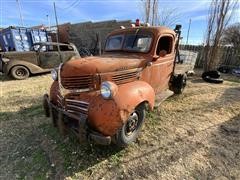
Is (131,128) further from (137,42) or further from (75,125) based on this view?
(137,42)

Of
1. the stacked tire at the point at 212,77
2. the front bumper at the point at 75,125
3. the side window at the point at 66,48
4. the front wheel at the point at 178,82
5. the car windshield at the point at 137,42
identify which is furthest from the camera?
the side window at the point at 66,48

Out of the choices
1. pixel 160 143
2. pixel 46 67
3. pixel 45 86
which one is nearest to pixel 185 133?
pixel 160 143

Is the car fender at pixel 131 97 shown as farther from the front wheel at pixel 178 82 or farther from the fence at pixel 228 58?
the fence at pixel 228 58

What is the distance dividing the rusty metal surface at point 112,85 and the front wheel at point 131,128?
0.20 meters

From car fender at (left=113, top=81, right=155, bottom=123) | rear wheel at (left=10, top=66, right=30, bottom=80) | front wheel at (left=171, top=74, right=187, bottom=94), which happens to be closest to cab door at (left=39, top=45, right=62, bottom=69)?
rear wheel at (left=10, top=66, right=30, bottom=80)

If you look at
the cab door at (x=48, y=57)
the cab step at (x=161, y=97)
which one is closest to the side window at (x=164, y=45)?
the cab step at (x=161, y=97)

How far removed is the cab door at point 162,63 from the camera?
4098 mm

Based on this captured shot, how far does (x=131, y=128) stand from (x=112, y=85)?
3.06ft

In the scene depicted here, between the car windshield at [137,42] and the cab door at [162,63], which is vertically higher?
the car windshield at [137,42]

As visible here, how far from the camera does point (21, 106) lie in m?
5.43

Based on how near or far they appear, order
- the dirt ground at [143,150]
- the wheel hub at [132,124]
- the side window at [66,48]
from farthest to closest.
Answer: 1. the side window at [66,48]
2. the wheel hub at [132,124]
3. the dirt ground at [143,150]

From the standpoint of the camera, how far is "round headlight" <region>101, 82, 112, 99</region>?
8.87 ft

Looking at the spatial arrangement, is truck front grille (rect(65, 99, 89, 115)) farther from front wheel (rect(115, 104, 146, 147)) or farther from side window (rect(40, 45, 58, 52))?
side window (rect(40, 45, 58, 52))

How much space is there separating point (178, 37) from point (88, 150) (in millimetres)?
3636
